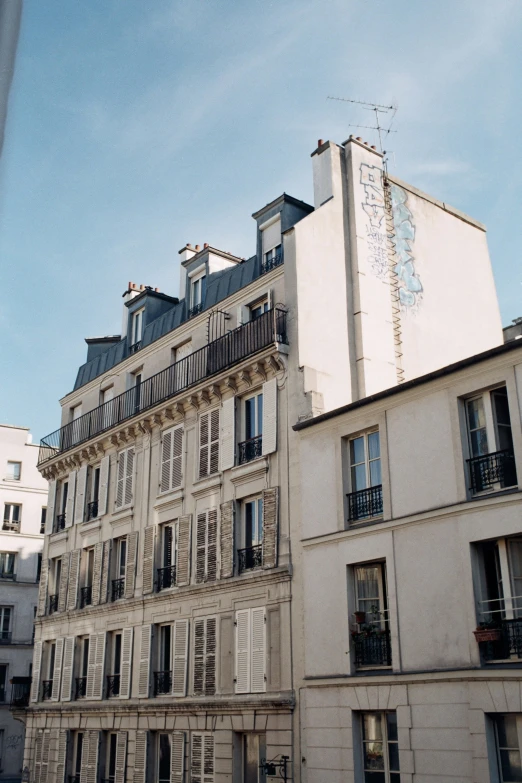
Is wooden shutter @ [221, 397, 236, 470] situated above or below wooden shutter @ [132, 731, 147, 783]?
above

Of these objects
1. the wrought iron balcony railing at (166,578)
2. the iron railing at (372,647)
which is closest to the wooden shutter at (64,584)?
the wrought iron balcony railing at (166,578)

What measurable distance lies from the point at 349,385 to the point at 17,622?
2657 centimetres

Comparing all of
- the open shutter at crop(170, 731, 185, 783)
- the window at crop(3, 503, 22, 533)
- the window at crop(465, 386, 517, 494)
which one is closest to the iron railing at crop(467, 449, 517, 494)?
the window at crop(465, 386, 517, 494)

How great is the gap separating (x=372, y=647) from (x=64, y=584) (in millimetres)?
14580

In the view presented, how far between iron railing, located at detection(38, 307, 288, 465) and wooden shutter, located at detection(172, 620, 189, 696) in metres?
6.45

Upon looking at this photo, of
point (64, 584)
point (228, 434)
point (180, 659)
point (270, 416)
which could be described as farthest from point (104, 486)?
point (270, 416)

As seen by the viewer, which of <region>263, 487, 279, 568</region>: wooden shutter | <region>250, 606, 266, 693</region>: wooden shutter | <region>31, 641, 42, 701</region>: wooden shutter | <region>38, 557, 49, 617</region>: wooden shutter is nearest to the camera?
<region>250, 606, 266, 693</region>: wooden shutter

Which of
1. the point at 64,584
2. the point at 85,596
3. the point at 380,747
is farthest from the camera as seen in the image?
the point at 64,584

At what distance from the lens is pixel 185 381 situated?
2483 cm

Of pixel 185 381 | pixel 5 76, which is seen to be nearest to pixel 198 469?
pixel 185 381

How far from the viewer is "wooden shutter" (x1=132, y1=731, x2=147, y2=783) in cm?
2252

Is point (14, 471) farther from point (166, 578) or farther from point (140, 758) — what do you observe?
point (140, 758)

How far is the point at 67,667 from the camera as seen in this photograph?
89.9ft

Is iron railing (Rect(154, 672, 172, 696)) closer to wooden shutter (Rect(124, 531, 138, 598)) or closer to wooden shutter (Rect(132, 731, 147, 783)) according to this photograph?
wooden shutter (Rect(132, 731, 147, 783))
